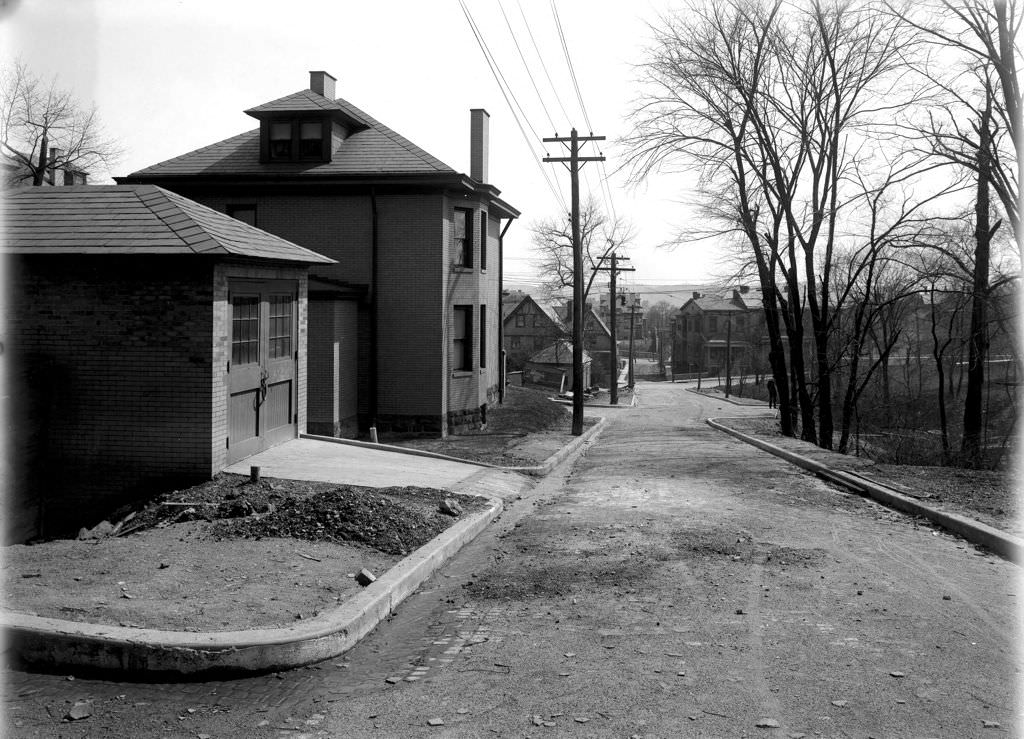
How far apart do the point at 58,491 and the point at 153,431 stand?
1.62 meters

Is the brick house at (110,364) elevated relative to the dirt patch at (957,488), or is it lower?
elevated

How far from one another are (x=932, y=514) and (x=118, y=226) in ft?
37.3

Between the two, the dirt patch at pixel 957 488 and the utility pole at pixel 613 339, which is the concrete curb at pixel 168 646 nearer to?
the dirt patch at pixel 957 488

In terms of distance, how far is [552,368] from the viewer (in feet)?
238

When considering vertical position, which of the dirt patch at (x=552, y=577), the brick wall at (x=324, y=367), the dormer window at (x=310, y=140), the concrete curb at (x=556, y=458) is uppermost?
the dormer window at (x=310, y=140)

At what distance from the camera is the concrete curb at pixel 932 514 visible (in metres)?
9.23

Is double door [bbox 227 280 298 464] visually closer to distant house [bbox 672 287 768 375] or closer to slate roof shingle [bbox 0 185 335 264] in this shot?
slate roof shingle [bbox 0 185 335 264]

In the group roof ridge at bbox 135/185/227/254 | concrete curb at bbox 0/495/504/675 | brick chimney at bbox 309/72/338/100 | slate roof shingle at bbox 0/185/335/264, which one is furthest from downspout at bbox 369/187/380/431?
concrete curb at bbox 0/495/504/675

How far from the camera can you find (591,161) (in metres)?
26.8

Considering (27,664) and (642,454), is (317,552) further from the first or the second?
(642,454)

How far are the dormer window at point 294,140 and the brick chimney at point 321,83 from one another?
250cm

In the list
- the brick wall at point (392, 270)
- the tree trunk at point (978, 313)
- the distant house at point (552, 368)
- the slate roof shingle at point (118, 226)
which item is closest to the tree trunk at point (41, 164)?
the brick wall at point (392, 270)

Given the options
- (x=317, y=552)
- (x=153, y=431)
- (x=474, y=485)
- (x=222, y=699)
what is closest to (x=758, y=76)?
(x=474, y=485)

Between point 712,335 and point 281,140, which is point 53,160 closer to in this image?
point 281,140
